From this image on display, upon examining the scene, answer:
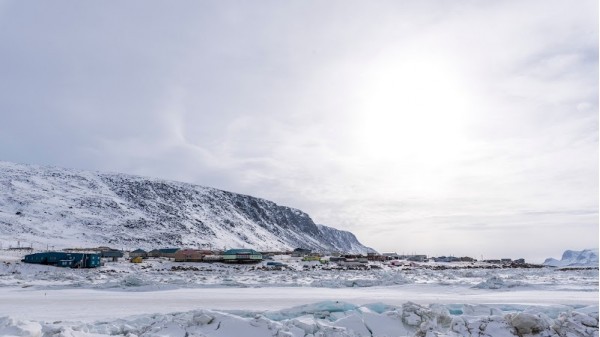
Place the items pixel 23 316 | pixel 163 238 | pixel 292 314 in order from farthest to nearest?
pixel 163 238 < pixel 23 316 < pixel 292 314

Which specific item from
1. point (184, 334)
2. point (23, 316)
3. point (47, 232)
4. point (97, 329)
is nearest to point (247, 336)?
point (184, 334)

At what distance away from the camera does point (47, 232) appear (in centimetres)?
9981

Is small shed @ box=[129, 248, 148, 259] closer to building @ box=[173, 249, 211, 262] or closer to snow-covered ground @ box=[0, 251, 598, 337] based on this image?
building @ box=[173, 249, 211, 262]

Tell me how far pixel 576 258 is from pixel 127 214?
121 m

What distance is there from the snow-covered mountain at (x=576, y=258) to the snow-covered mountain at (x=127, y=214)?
268 feet

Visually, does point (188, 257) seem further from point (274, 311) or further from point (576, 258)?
point (576, 258)

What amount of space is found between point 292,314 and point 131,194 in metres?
154

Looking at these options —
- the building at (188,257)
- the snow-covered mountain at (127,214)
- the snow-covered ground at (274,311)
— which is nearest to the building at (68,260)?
the building at (188,257)

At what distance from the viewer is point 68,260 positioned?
45375 millimetres

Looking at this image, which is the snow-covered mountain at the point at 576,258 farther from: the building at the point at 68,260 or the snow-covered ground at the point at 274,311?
the building at the point at 68,260

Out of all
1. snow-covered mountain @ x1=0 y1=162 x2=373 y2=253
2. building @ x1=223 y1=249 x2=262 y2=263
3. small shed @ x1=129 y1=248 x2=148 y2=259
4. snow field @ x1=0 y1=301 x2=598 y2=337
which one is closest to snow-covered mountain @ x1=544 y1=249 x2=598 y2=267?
building @ x1=223 y1=249 x2=262 y2=263

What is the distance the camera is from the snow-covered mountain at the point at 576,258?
8747cm

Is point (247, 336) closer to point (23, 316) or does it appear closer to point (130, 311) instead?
point (130, 311)

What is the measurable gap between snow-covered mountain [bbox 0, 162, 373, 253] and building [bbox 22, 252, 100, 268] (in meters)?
46.1
